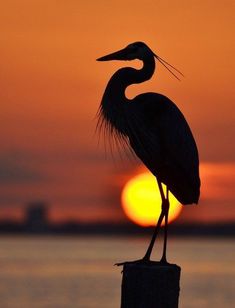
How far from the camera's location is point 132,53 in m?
12.6

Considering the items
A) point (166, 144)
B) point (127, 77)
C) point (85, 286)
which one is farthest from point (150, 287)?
point (85, 286)

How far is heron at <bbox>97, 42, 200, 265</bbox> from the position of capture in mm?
11805

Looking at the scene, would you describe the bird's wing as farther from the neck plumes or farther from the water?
the water

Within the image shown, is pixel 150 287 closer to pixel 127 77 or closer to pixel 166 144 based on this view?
pixel 166 144

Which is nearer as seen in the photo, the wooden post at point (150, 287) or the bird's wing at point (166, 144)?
the wooden post at point (150, 287)

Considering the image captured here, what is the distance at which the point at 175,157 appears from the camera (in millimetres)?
11844

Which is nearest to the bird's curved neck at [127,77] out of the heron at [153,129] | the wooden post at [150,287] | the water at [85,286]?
the heron at [153,129]

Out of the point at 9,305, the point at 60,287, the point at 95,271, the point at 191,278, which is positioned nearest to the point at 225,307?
the point at 9,305

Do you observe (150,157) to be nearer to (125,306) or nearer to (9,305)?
(125,306)

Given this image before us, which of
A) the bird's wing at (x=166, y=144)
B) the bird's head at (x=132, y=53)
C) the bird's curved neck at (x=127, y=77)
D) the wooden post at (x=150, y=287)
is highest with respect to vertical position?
the bird's head at (x=132, y=53)

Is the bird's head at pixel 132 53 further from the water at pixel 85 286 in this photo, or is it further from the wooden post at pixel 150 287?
the water at pixel 85 286

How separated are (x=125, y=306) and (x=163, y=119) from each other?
11.6 feet

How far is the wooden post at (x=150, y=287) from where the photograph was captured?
8773mm

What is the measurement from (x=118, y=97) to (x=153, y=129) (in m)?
0.69
